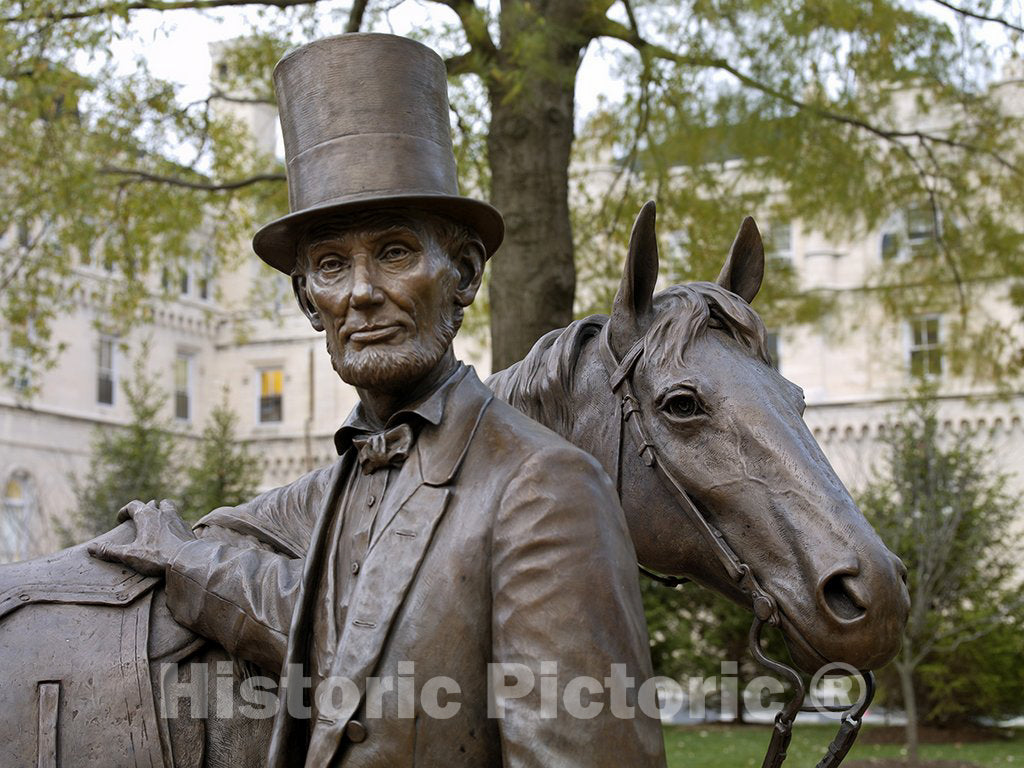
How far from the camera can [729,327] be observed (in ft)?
7.45

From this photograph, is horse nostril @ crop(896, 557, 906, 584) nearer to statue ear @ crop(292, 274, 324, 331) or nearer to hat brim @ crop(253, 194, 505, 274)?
hat brim @ crop(253, 194, 505, 274)

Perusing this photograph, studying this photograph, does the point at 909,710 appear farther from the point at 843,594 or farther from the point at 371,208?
the point at 371,208

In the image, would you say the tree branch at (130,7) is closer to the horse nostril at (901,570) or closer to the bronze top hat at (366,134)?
the bronze top hat at (366,134)

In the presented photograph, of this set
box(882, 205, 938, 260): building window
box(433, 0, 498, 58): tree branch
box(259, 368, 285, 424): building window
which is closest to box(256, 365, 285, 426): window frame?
box(259, 368, 285, 424): building window

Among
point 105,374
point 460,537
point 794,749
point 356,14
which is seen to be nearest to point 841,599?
point 460,537

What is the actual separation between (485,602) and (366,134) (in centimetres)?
82

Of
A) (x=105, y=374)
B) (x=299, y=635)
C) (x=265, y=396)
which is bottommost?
(x=299, y=635)

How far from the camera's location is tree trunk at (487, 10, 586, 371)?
7535 millimetres

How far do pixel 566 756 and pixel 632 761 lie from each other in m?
0.10

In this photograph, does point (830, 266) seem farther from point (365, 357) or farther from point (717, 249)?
point (365, 357)

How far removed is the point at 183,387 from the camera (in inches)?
1265

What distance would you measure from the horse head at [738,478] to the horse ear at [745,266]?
0.26 metres

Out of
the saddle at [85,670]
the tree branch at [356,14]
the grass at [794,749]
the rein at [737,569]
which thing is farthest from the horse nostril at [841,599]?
the grass at [794,749]

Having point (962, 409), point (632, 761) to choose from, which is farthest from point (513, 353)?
point (962, 409)
